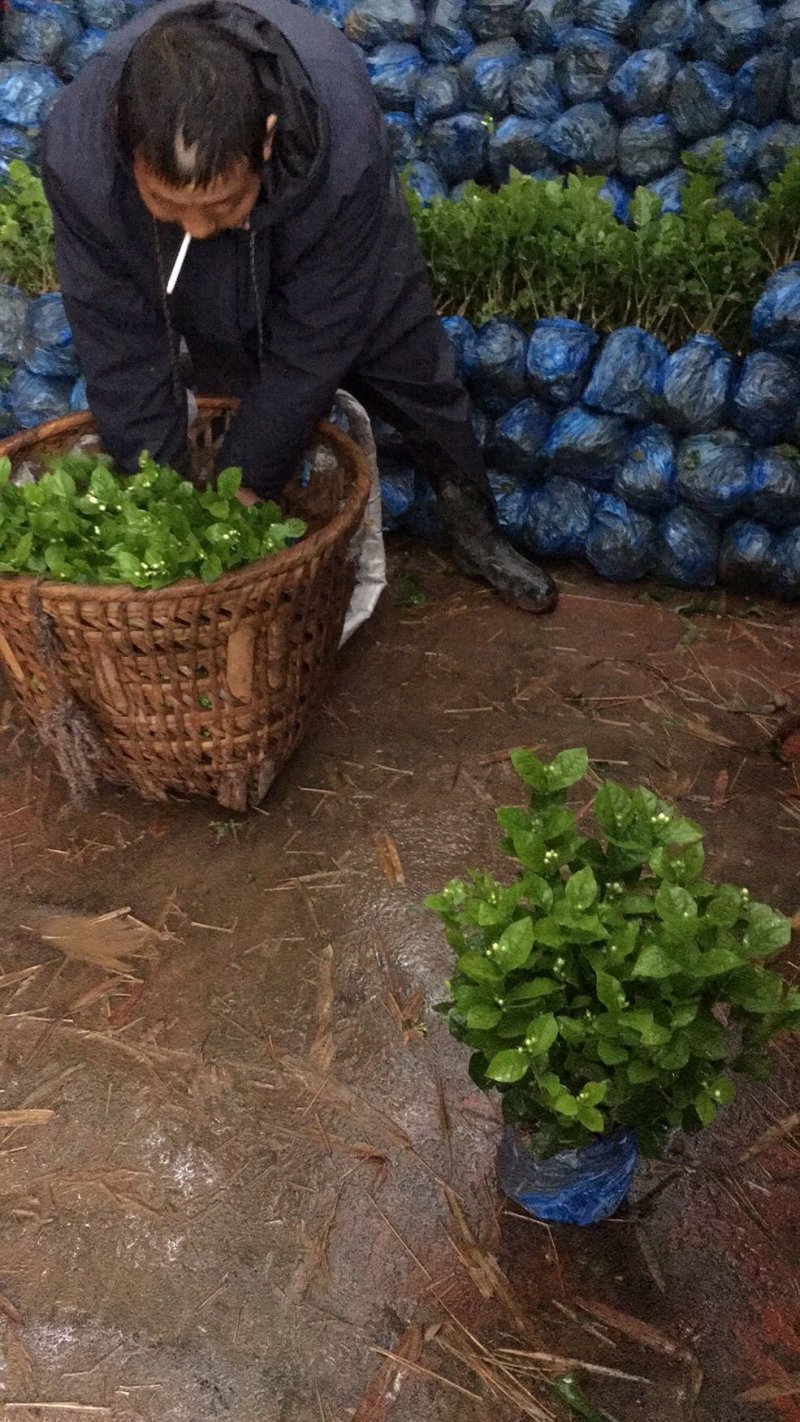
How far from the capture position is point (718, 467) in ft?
11.6

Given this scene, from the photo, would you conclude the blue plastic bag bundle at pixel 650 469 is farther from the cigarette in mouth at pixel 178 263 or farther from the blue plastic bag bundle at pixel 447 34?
the blue plastic bag bundle at pixel 447 34

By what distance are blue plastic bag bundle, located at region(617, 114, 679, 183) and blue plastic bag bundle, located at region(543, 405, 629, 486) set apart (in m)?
1.13

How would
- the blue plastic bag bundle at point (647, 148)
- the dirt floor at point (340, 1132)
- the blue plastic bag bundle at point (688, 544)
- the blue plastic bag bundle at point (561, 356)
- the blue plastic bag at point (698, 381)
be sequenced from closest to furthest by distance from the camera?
the dirt floor at point (340, 1132) → the blue plastic bag at point (698, 381) → the blue plastic bag bundle at point (561, 356) → the blue plastic bag bundle at point (688, 544) → the blue plastic bag bundle at point (647, 148)

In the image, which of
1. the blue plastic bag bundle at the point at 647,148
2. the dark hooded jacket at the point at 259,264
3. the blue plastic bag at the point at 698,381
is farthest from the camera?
the blue plastic bag bundle at the point at 647,148

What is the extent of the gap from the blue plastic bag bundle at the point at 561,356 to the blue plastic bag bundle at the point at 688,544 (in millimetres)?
547

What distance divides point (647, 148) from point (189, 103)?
2.66m

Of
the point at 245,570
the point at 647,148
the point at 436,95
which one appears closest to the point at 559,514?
the point at 647,148

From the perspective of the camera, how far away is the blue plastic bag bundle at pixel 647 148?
404 centimetres

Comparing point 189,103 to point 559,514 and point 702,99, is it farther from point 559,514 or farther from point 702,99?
point 702,99

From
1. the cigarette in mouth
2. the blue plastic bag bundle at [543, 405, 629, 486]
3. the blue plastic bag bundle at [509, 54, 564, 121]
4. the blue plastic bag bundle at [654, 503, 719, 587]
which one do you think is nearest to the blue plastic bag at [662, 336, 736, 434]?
the blue plastic bag bundle at [543, 405, 629, 486]

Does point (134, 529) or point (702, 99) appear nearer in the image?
point (134, 529)

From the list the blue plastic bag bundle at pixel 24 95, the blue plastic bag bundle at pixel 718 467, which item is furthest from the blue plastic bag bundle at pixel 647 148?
the blue plastic bag bundle at pixel 24 95

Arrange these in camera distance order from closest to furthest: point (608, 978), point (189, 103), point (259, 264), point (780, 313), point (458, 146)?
1. point (608, 978)
2. point (189, 103)
3. point (259, 264)
4. point (780, 313)
5. point (458, 146)

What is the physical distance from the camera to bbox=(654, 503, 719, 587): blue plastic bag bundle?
3.70 m
